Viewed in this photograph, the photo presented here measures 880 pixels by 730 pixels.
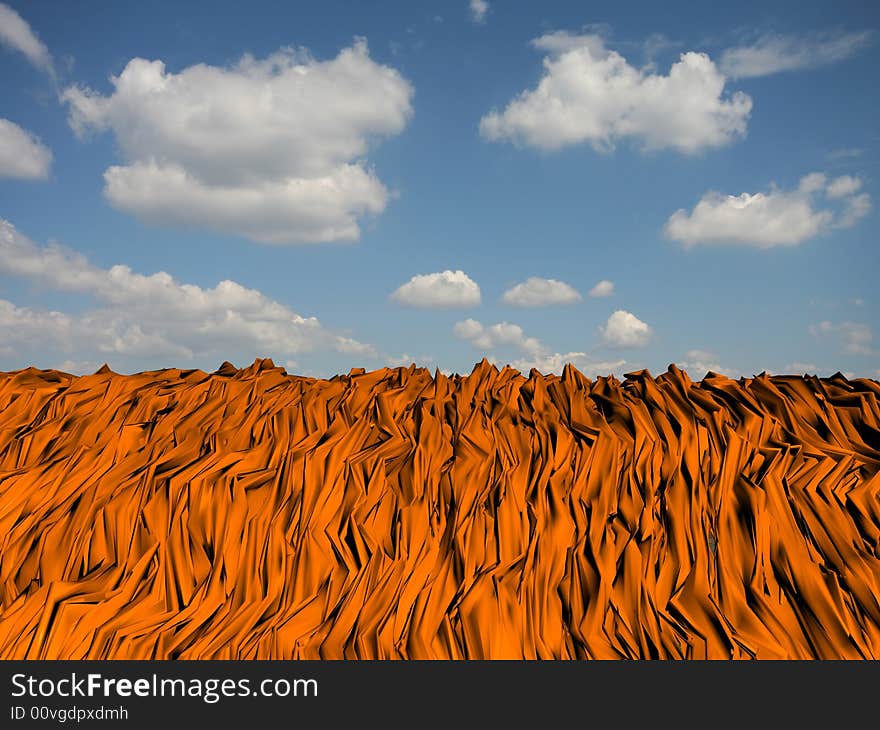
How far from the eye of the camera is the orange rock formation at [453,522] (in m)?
3.12

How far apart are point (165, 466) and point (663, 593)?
2.86m

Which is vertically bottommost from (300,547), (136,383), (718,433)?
(300,547)

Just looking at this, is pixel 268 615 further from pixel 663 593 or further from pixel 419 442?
pixel 663 593

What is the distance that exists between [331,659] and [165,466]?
1648 millimetres

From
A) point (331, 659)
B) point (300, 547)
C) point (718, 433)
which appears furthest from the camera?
point (718, 433)

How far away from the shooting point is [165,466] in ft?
12.9

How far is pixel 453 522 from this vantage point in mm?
3523

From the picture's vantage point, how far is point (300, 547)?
3.46 meters

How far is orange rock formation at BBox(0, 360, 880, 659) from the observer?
3.12 metres

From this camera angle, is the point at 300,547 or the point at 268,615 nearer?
the point at 268,615

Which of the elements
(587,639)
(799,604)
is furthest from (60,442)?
(799,604)

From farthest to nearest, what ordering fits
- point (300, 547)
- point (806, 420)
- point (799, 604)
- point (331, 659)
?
point (806, 420) → point (300, 547) → point (799, 604) → point (331, 659)

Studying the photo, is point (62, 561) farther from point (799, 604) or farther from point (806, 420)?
point (806, 420)

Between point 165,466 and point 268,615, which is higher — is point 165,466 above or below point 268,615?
above
